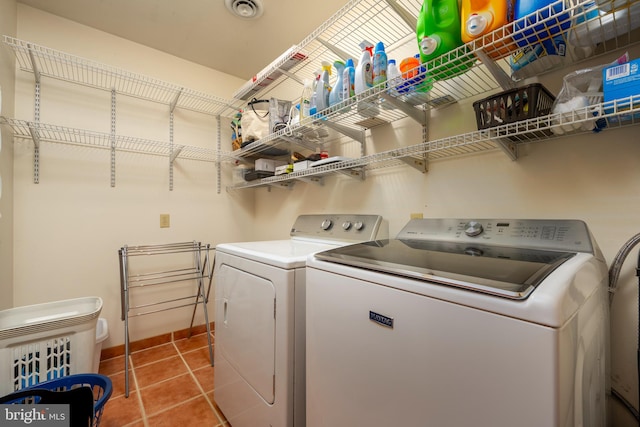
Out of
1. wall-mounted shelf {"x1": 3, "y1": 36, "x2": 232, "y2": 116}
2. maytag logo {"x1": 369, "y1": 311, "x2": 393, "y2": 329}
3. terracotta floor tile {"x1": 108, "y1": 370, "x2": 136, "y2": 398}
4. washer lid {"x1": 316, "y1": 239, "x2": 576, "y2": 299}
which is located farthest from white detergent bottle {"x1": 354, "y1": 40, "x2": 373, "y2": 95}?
terracotta floor tile {"x1": 108, "y1": 370, "x2": 136, "y2": 398}

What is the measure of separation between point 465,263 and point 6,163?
101 inches

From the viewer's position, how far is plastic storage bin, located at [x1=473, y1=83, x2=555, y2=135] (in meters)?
0.86

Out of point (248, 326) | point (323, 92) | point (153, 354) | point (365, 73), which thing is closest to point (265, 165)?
point (323, 92)

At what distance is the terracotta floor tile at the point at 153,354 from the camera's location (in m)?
2.12

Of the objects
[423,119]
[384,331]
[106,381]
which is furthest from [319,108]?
[106,381]

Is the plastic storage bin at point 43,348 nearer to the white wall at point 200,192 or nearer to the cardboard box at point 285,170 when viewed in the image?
the white wall at point 200,192

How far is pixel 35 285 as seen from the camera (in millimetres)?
1865

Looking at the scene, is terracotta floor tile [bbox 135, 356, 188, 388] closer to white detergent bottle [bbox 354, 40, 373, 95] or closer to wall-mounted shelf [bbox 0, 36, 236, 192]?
wall-mounted shelf [bbox 0, 36, 236, 192]

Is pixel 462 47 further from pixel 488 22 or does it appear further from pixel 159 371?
pixel 159 371

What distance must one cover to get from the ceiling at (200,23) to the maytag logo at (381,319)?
1946 mm

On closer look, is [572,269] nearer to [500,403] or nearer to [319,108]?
[500,403]

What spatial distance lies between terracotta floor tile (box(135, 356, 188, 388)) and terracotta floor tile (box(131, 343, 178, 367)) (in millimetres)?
64

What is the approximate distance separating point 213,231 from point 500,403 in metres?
2.58

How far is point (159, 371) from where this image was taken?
1990mm
